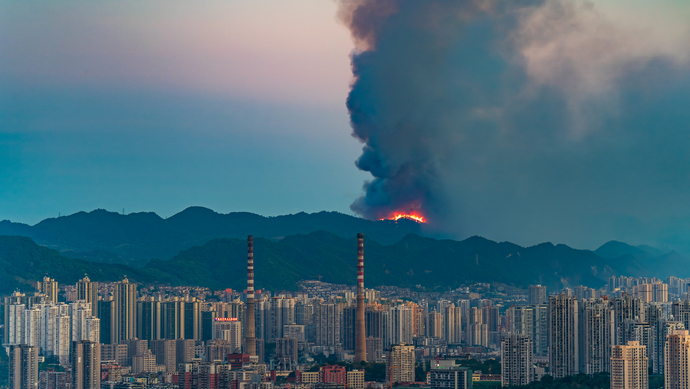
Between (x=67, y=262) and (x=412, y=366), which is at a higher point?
(x=67, y=262)

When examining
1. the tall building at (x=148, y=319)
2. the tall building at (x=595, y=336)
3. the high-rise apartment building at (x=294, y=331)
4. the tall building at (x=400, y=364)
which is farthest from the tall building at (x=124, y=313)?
the tall building at (x=595, y=336)

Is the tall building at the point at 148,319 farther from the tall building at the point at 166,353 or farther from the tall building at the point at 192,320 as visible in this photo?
the tall building at the point at 166,353

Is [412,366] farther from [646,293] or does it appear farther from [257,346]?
[646,293]

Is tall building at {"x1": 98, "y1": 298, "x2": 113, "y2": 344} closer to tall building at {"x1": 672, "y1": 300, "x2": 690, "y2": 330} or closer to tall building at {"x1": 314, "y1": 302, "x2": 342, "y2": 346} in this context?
tall building at {"x1": 314, "y1": 302, "x2": 342, "y2": 346}

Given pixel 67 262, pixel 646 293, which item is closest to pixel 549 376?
pixel 646 293

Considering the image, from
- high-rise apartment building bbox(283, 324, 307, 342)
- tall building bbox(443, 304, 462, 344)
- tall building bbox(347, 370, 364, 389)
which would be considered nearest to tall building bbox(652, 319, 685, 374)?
tall building bbox(347, 370, 364, 389)

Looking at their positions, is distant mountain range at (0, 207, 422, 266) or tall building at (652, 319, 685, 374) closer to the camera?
tall building at (652, 319, 685, 374)
